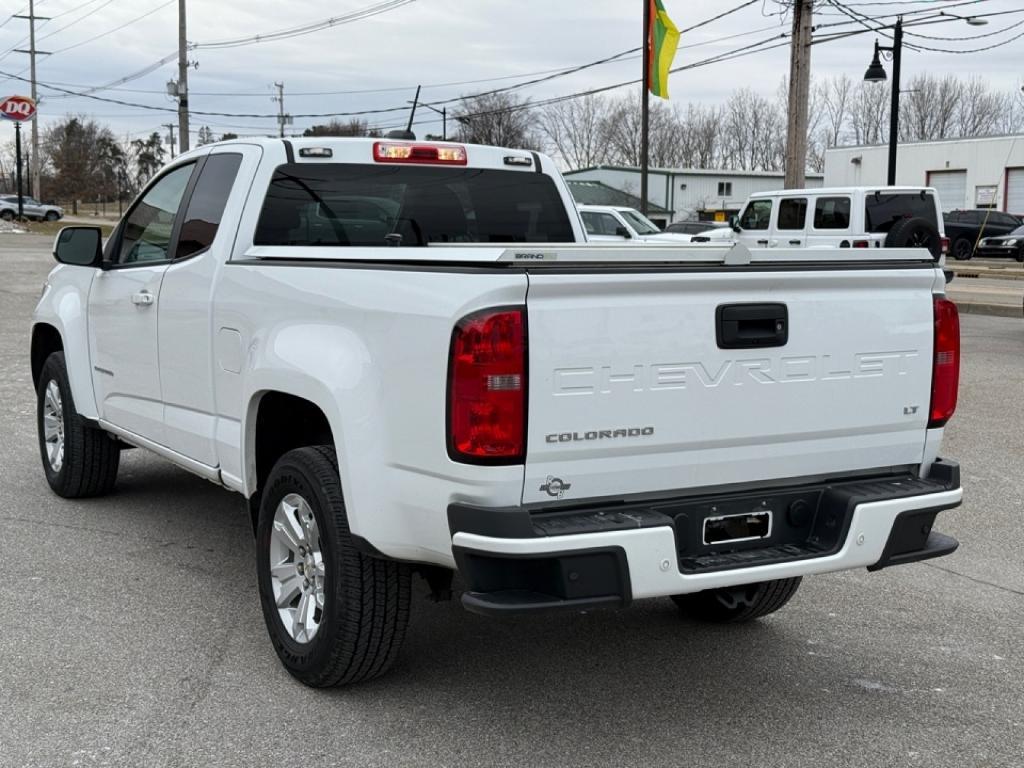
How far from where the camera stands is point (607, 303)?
3.41 meters

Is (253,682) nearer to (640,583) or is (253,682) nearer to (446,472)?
(446,472)

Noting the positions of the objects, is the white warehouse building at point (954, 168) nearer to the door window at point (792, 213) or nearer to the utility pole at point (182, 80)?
the utility pole at point (182, 80)

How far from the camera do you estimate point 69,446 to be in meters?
6.57

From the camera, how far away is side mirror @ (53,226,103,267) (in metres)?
5.89

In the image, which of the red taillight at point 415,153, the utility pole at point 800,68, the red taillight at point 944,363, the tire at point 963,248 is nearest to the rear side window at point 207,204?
the red taillight at point 415,153

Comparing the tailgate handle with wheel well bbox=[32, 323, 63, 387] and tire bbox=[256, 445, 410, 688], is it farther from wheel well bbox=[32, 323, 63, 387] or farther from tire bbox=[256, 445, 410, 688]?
wheel well bbox=[32, 323, 63, 387]

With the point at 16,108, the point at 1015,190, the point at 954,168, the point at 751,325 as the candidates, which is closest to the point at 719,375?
the point at 751,325

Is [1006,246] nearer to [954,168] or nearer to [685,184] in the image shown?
[954,168]

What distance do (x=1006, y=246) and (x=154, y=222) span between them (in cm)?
3474

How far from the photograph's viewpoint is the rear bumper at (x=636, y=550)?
331 centimetres

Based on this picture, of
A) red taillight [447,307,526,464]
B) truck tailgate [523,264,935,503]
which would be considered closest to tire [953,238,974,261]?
truck tailgate [523,264,935,503]

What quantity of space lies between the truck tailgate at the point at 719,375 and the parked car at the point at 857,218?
16.3 m

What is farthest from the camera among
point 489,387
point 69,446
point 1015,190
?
point 1015,190

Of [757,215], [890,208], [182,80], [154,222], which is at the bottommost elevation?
[154,222]
